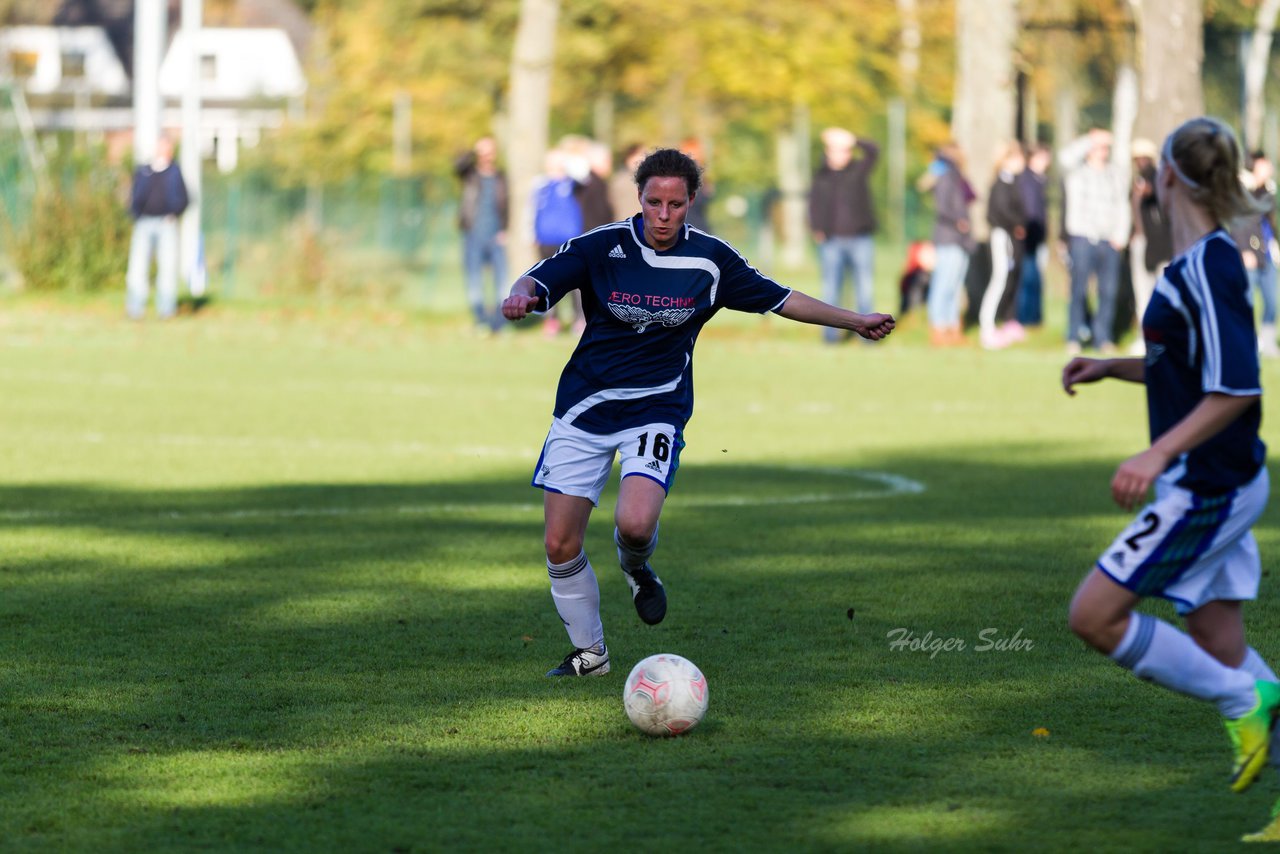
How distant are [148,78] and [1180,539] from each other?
22862 mm

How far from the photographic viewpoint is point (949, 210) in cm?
2138

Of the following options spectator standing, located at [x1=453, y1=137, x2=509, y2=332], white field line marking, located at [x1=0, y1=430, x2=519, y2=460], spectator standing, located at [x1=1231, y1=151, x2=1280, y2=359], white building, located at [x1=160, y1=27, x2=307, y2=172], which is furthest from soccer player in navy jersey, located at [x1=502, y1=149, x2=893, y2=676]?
white building, located at [x1=160, y1=27, x2=307, y2=172]

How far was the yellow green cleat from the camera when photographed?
486 centimetres

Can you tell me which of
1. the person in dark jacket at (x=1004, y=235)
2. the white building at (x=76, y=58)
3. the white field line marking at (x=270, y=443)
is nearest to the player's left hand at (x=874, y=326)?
the white field line marking at (x=270, y=443)

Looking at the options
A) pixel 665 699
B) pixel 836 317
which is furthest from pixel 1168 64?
pixel 665 699

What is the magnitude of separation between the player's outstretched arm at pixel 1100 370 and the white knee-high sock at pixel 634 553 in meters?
2.02

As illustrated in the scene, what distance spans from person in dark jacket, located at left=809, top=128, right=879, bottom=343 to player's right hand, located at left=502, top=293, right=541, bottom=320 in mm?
15266

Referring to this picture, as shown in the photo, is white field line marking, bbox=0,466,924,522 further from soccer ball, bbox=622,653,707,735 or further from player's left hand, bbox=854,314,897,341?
soccer ball, bbox=622,653,707,735

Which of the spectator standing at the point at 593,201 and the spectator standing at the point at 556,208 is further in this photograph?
the spectator standing at the point at 593,201

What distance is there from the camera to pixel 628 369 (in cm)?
691

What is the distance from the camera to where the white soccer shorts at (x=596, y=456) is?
6.86m

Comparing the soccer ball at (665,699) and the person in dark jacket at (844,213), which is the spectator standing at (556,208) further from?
the soccer ball at (665,699)

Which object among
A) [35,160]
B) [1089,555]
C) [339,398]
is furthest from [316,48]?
[1089,555]

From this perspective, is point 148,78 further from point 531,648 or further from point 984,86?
point 531,648
